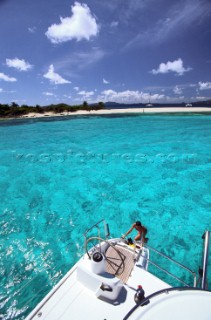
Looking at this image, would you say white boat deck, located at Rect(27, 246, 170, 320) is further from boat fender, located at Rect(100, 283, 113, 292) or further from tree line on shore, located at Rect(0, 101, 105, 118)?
tree line on shore, located at Rect(0, 101, 105, 118)

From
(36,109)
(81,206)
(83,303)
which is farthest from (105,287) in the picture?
(36,109)

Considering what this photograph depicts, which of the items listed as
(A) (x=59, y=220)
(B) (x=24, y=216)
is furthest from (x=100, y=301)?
(B) (x=24, y=216)

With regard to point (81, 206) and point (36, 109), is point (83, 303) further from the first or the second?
point (36, 109)

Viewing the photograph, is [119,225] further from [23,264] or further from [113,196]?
[23,264]

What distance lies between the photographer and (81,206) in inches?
379

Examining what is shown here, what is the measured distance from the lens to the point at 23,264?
6.12 metres

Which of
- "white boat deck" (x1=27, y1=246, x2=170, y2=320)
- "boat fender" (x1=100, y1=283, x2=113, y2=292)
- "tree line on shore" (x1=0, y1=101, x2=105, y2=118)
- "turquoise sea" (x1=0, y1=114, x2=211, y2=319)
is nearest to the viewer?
"white boat deck" (x1=27, y1=246, x2=170, y2=320)

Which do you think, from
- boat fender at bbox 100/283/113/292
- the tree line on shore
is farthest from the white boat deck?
the tree line on shore

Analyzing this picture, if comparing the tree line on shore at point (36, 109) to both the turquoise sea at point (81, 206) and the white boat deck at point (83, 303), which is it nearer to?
the turquoise sea at point (81, 206)

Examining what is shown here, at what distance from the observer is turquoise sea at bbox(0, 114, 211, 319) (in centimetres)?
599

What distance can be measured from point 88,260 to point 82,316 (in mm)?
957

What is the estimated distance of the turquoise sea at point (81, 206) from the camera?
5.99 metres

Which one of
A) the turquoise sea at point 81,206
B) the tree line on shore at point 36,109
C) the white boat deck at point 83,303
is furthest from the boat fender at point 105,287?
the tree line on shore at point 36,109

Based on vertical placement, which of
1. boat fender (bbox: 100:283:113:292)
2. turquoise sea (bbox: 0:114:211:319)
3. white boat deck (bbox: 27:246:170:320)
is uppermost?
boat fender (bbox: 100:283:113:292)
